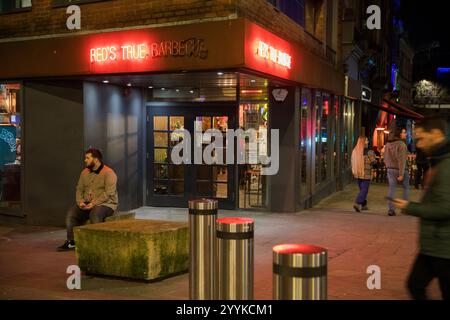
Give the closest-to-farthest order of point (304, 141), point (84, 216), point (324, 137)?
point (84, 216) < point (304, 141) < point (324, 137)

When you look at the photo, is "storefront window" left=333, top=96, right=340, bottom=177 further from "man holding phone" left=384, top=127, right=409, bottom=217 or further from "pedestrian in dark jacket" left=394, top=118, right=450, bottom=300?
"pedestrian in dark jacket" left=394, top=118, right=450, bottom=300

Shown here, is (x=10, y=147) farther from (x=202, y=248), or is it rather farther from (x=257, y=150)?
(x=202, y=248)

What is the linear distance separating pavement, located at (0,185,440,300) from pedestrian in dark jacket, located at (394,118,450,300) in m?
0.43

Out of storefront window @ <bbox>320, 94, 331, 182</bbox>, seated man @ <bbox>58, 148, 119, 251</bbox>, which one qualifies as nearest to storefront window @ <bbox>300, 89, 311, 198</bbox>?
storefront window @ <bbox>320, 94, 331, 182</bbox>

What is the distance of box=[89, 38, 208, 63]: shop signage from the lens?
9.73m

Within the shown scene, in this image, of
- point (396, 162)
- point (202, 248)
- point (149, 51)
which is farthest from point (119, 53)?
point (396, 162)

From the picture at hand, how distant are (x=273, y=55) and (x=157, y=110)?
414cm

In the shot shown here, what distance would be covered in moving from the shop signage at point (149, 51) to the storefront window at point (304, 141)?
464cm

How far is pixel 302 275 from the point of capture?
392cm

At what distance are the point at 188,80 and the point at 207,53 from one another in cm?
230

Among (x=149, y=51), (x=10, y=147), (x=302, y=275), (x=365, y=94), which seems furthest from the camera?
(x=365, y=94)

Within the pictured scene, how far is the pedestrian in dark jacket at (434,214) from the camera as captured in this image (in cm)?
461
